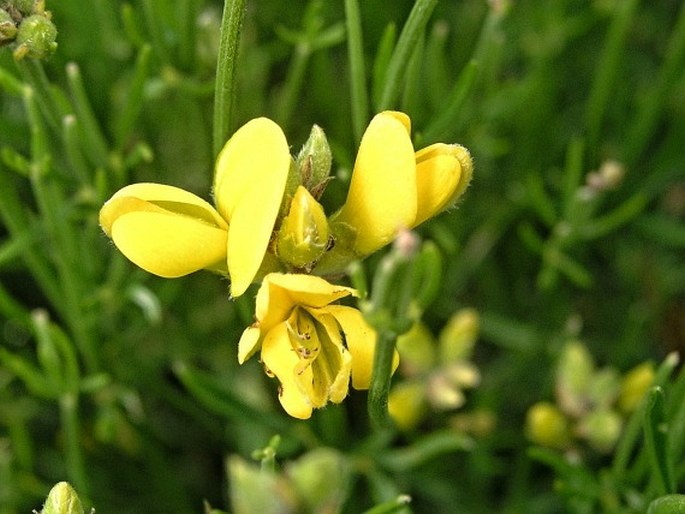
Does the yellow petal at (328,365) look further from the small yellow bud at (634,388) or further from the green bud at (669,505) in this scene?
the small yellow bud at (634,388)

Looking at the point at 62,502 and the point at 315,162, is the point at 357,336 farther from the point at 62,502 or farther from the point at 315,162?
the point at 62,502

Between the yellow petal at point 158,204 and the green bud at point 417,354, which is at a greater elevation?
the yellow petal at point 158,204

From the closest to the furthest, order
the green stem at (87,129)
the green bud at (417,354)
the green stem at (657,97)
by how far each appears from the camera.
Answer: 1. the green stem at (87,129)
2. the green bud at (417,354)
3. the green stem at (657,97)

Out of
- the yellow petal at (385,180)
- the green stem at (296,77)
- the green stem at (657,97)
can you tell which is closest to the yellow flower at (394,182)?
the yellow petal at (385,180)

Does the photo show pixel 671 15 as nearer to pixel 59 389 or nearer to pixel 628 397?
pixel 628 397

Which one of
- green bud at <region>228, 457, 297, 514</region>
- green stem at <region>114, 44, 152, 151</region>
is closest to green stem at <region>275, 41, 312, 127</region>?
green stem at <region>114, 44, 152, 151</region>
